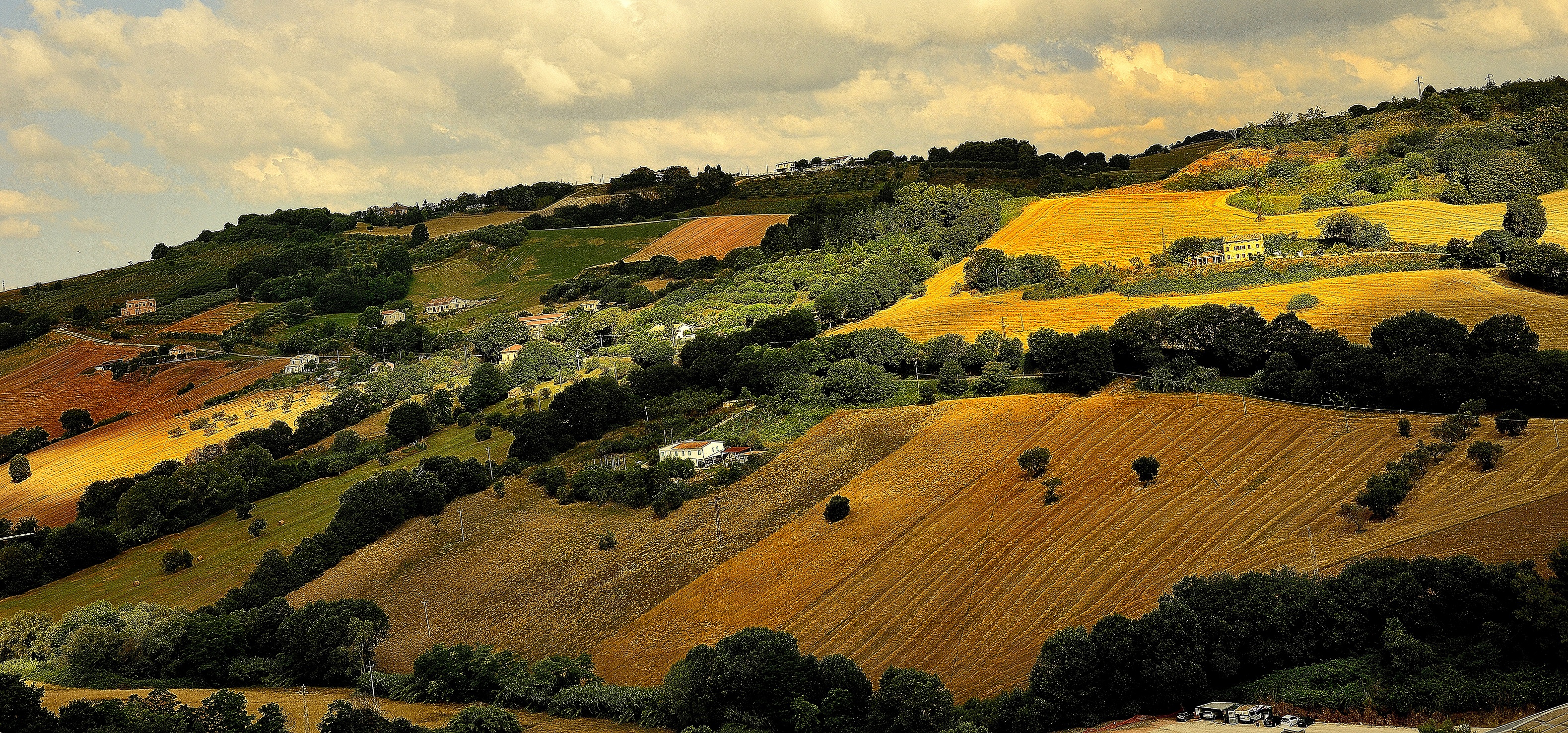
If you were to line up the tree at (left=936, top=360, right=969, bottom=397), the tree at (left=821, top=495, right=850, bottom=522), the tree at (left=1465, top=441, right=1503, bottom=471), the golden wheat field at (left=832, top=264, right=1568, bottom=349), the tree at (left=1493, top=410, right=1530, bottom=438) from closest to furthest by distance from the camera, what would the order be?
1. the tree at (left=1465, top=441, right=1503, bottom=471)
2. the tree at (left=1493, top=410, right=1530, bottom=438)
3. the tree at (left=821, top=495, right=850, bottom=522)
4. the golden wheat field at (left=832, top=264, right=1568, bottom=349)
5. the tree at (left=936, top=360, right=969, bottom=397)

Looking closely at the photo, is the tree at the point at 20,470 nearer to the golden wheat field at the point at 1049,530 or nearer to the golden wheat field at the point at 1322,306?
the golden wheat field at the point at 1322,306

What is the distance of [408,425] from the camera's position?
89.1 meters

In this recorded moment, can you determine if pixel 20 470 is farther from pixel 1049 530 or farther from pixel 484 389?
pixel 1049 530

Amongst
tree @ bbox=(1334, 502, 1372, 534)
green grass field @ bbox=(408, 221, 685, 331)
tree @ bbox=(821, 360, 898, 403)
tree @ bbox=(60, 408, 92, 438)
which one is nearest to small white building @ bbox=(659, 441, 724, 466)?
tree @ bbox=(821, 360, 898, 403)

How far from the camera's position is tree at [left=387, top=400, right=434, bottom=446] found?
89062 mm

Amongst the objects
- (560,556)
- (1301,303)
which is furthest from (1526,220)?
(560,556)

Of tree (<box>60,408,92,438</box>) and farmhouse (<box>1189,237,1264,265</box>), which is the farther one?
tree (<box>60,408,92,438</box>)

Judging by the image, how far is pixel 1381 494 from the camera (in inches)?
1843

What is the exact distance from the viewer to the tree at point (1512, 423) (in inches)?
1962

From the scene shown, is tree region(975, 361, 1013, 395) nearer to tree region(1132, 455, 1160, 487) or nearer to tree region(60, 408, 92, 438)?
tree region(1132, 455, 1160, 487)

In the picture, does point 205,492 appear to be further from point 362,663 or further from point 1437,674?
point 1437,674

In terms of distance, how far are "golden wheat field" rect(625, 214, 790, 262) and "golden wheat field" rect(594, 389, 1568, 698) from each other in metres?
80.1

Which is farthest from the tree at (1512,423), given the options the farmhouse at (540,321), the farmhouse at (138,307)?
the farmhouse at (138,307)

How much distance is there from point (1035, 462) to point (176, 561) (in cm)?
5223
